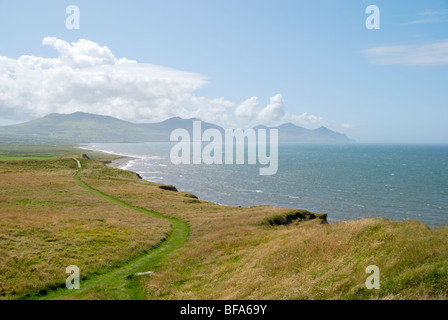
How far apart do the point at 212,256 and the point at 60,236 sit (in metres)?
18.8

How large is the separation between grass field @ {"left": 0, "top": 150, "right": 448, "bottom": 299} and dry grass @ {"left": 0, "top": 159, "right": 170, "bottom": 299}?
104 mm

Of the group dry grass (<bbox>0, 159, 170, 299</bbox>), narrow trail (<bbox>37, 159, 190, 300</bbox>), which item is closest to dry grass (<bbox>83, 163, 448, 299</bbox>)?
narrow trail (<bbox>37, 159, 190, 300</bbox>)

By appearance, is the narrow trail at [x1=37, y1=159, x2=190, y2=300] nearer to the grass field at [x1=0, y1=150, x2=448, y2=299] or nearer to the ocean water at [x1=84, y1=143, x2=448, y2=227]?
the grass field at [x1=0, y1=150, x2=448, y2=299]

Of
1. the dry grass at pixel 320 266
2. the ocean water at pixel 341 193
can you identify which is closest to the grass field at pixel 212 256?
the dry grass at pixel 320 266

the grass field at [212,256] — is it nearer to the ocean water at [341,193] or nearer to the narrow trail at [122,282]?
the narrow trail at [122,282]

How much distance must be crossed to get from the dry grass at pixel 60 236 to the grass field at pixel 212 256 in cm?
10

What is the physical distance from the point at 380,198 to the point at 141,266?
277 feet

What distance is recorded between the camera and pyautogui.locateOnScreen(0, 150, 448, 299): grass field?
49.2 feet

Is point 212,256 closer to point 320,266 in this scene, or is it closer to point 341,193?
point 320,266

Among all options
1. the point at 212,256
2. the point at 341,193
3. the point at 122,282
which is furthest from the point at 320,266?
the point at 341,193

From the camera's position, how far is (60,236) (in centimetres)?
3278

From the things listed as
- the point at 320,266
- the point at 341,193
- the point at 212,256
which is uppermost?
the point at 320,266
